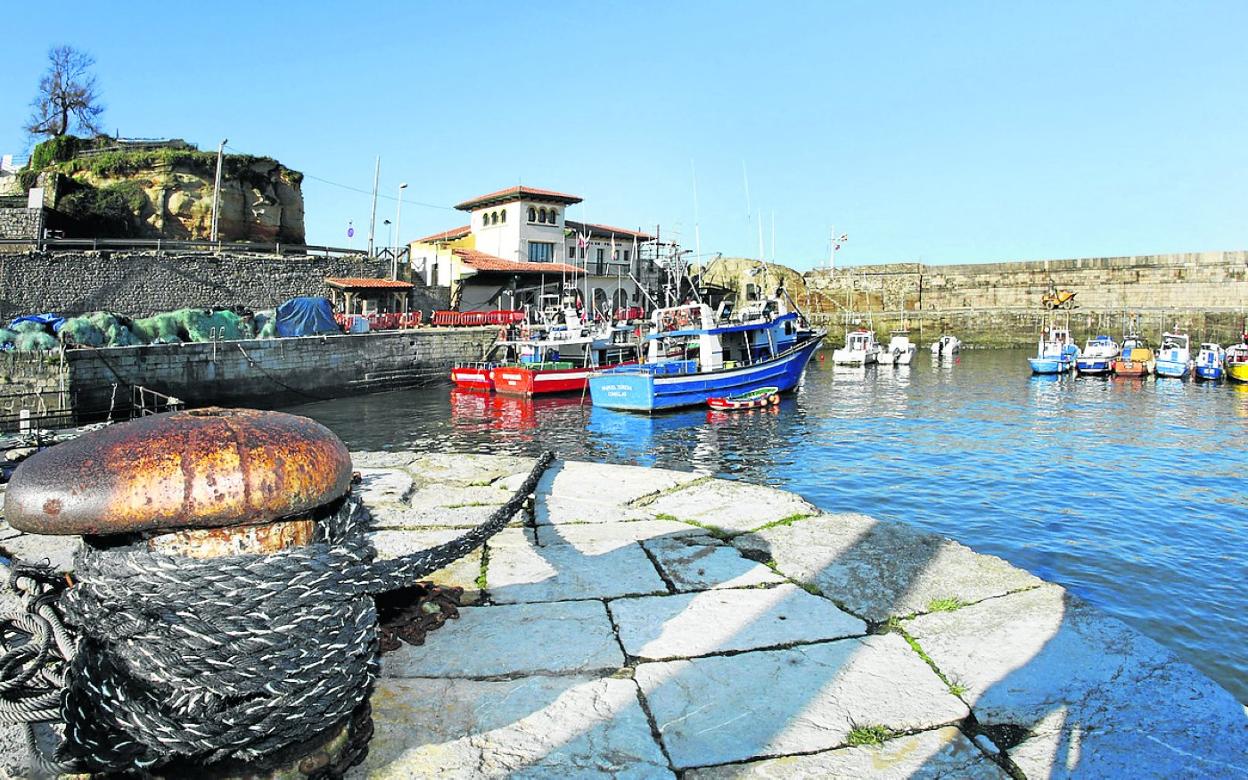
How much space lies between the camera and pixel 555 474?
263 inches

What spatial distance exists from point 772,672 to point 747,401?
83.3 ft

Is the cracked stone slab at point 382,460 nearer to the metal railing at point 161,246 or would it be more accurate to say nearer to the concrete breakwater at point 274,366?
the concrete breakwater at point 274,366

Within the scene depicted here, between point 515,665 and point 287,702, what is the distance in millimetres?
1168

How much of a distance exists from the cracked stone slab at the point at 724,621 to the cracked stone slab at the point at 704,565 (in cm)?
12

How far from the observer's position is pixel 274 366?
29000 mm

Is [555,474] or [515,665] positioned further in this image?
[555,474]

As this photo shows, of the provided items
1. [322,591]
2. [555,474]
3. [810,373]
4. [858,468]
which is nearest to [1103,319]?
[810,373]

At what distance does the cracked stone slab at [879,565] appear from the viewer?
3.92 meters

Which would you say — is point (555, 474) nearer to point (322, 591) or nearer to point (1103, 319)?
point (322, 591)

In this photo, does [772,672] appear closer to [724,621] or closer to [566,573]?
[724,621]

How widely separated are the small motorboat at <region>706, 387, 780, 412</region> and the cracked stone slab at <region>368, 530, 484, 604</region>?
23.4 metres

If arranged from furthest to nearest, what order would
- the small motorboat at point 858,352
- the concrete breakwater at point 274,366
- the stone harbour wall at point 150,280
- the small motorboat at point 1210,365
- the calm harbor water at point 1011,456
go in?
the small motorboat at point 858,352
the small motorboat at point 1210,365
the stone harbour wall at point 150,280
the concrete breakwater at point 274,366
the calm harbor water at point 1011,456

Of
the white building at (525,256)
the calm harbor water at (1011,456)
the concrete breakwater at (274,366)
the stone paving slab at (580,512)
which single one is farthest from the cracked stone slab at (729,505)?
the white building at (525,256)

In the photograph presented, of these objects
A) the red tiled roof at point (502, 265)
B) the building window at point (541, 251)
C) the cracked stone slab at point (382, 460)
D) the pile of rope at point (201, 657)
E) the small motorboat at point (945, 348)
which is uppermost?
the building window at point (541, 251)
